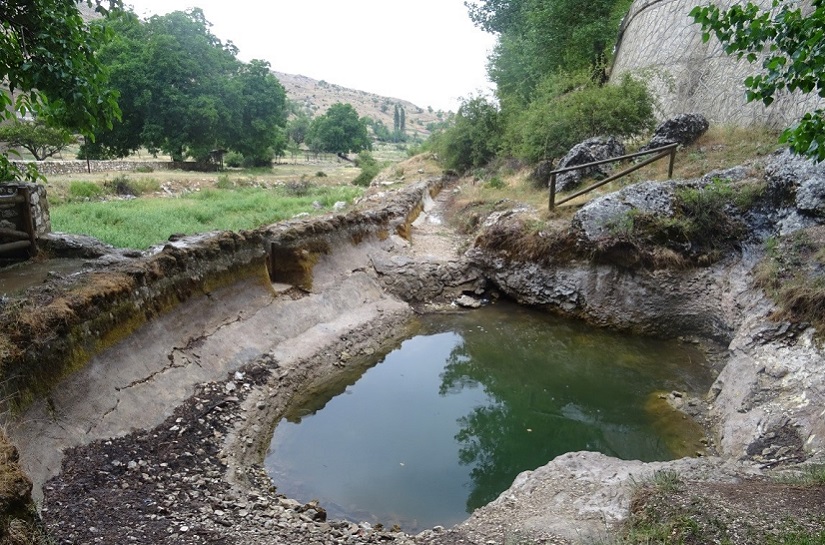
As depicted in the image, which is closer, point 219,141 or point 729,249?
point 729,249

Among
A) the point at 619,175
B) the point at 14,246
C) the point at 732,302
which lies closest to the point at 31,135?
the point at 14,246

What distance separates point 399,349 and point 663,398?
505 cm

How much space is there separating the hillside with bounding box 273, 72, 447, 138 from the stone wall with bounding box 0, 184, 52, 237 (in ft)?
421

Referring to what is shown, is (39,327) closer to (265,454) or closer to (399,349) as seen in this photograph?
(265,454)

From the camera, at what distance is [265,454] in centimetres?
751

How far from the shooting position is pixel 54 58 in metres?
7.02

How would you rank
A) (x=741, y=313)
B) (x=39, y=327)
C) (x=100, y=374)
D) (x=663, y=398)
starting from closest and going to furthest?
(x=39, y=327), (x=100, y=374), (x=663, y=398), (x=741, y=313)

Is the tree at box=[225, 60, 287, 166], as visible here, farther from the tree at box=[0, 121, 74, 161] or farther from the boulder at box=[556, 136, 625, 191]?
the boulder at box=[556, 136, 625, 191]

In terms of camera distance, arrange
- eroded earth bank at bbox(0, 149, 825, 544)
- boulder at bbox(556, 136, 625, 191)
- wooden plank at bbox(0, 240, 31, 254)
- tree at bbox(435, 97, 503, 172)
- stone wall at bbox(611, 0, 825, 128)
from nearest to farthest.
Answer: eroded earth bank at bbox(0, 149, 825, 544) < wooden plank at bbox(0, 240, 31, 254) < stone wall at bbox(611, 0, 825, 128) < boulder at bbox(556, 136, 625, 191) < tree at bbox(435, 97, 503, 172)

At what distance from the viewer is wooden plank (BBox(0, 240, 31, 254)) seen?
1022cm

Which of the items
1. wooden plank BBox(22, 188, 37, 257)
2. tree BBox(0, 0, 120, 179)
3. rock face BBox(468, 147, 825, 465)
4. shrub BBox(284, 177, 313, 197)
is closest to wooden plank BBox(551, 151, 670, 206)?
rock face BBox(468, 147, 825, 465)

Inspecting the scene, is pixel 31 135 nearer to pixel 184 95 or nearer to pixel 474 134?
pixel 184 95

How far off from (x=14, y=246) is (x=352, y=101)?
162890 millimetres

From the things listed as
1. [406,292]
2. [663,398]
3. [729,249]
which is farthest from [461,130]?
[663,398]
